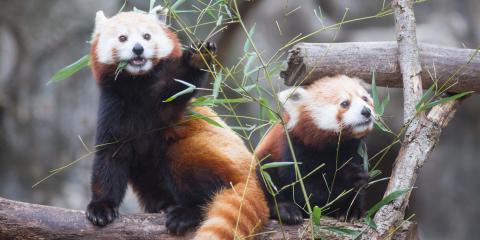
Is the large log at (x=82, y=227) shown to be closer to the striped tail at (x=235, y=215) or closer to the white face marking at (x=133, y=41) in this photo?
the striped tail at (x=235, y=215)

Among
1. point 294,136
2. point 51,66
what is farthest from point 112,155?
point 51,66

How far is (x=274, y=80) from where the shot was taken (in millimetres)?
6473

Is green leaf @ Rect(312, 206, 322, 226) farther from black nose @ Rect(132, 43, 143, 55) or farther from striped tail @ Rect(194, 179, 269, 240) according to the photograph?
black nose @ Rect(132, 43, 143, 55)

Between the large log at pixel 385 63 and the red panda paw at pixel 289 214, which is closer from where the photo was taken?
the red panda paw at pixel 289 214

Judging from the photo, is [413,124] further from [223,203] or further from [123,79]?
[123,79]

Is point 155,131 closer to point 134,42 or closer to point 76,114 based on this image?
point 134,42

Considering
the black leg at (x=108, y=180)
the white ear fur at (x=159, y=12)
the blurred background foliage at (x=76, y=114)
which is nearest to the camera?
the black leg at (x=108, y=180)

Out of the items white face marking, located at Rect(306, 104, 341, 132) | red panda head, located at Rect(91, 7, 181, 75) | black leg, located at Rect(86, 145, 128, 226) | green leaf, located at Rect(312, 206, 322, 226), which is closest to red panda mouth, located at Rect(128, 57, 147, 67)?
red panda head, located at Rect(91, 7, 181, 75)

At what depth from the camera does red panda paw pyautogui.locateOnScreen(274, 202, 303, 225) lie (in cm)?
325

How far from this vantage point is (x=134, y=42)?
11.7 ft

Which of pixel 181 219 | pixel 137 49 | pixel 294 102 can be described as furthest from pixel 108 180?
pixel 294 102

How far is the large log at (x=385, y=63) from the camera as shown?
3.38 metres

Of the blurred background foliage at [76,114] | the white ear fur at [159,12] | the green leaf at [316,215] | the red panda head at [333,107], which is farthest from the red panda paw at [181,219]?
the blurred background foliage at [76,114]

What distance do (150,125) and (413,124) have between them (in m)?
1.48
